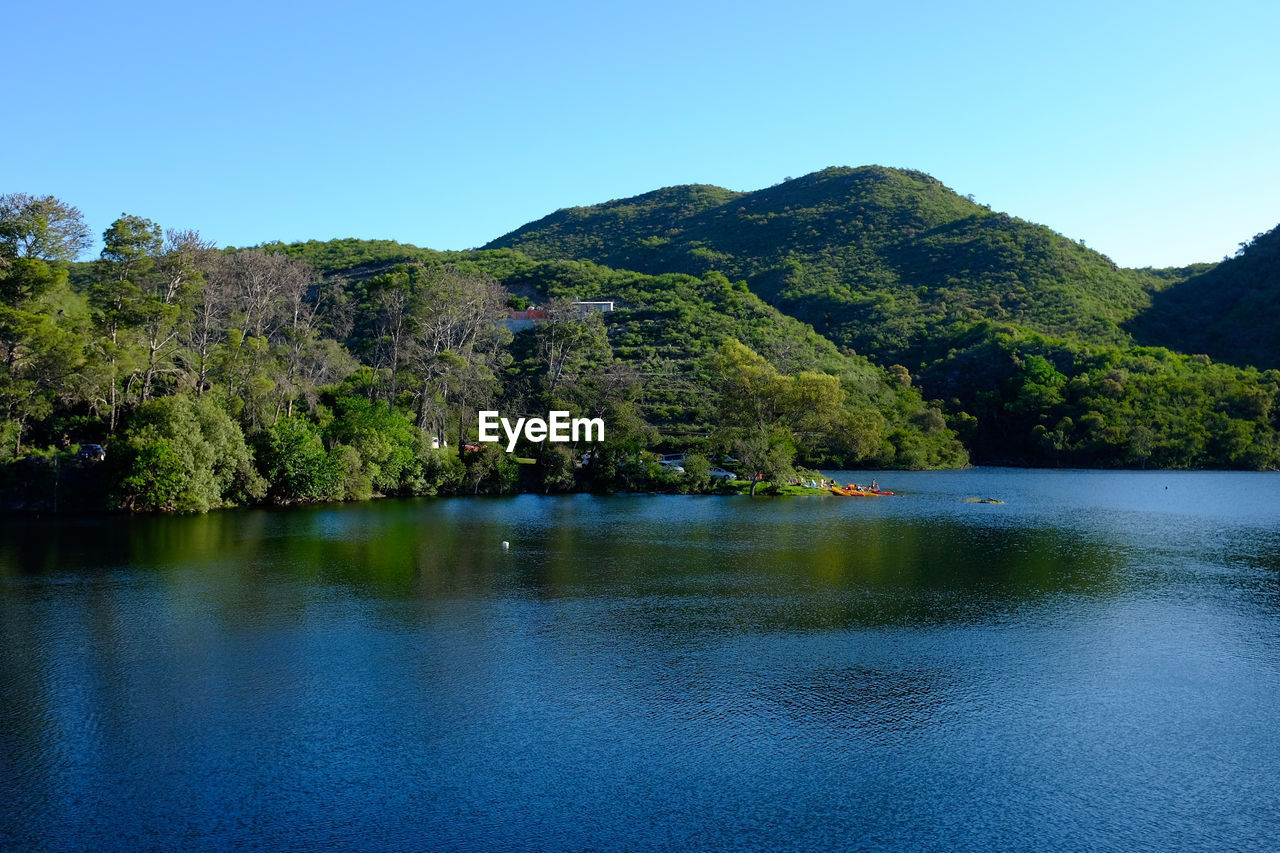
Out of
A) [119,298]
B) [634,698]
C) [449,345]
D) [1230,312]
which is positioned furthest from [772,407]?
[1230,312]

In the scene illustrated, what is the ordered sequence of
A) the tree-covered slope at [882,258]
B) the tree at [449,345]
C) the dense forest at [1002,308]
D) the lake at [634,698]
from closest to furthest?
the lake at [634,698] < the tree at [449,345] < the dense forest at [1002,308] < the tree-covered slope at [882,258]

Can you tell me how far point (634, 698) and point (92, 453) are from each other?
4966 centimetres

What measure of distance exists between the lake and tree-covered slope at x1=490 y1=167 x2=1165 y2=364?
3686 inches

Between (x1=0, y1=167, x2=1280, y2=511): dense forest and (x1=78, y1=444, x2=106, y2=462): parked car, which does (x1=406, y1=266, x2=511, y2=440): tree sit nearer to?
(x1=0, y1=167, x2=1280, y2=511): dense forest

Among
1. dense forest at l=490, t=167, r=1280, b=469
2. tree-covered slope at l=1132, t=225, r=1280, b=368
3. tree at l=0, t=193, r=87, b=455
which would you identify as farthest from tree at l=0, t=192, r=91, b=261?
tree-covered slope at l=1132, t=225, r=1280, b=368

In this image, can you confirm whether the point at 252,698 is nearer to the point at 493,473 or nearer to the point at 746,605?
the point at 746,605

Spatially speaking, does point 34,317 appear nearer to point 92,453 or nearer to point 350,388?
A: point 92,453

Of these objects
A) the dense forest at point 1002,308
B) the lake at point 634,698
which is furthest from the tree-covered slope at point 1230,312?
the lake at point 634,698

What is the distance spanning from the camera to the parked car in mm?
57219

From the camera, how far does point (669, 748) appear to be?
1886 cm

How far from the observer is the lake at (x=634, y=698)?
631 inches

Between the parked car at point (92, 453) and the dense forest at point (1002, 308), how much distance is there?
299 ft

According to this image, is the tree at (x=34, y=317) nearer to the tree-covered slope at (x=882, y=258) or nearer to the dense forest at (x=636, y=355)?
the dense forest at (x=636, y=355)

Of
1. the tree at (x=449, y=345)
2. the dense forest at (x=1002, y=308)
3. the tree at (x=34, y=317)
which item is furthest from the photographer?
the dense forest at (x=1002, y=308)
